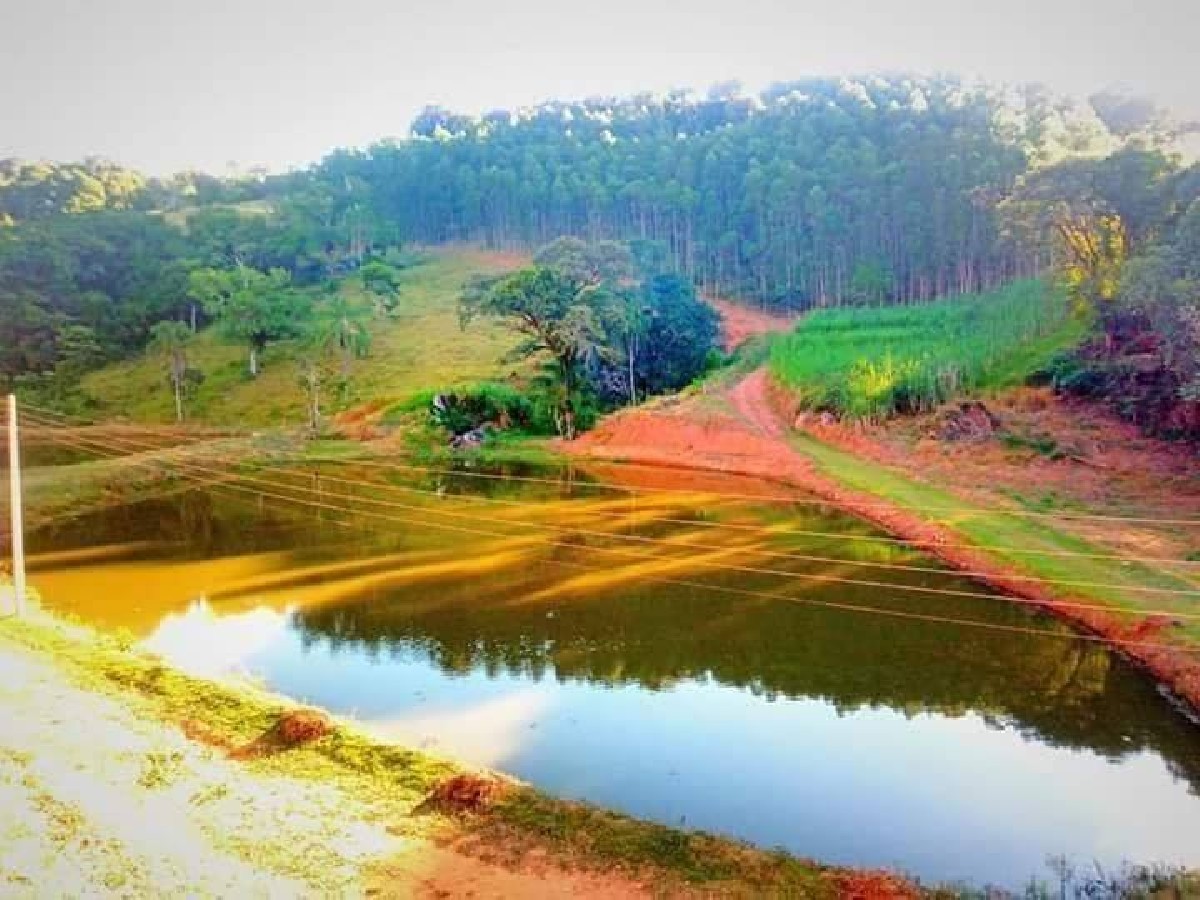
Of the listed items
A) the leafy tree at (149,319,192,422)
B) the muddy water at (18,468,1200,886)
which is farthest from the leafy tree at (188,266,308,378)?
the muddy water at (18,468,1200,886)

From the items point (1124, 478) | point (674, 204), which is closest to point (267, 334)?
point (674, 204)

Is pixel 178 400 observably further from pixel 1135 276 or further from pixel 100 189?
pixel 100 189

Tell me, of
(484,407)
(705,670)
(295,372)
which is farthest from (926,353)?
(295,372)

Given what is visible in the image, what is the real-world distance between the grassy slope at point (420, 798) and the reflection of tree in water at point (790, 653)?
312cm

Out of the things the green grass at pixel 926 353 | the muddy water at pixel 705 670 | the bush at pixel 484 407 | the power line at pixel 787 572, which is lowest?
the muddy water at pixel 705 670

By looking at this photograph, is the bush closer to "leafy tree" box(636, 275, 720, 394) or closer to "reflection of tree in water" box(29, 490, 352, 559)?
"leafy tree" box(636, 275, 720, 394)

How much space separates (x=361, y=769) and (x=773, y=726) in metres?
5.56

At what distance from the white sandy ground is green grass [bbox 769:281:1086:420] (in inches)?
1018

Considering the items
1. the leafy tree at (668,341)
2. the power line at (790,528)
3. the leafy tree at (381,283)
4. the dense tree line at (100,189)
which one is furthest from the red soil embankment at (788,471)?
the dense tree line at (100,189)

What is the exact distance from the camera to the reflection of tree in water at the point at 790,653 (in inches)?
522

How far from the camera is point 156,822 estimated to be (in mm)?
10367

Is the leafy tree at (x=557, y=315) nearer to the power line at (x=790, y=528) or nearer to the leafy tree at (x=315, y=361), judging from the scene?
the power line at (x=790, y=528)

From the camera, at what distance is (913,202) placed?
179 ft

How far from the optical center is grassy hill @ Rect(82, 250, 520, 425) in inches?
1911
